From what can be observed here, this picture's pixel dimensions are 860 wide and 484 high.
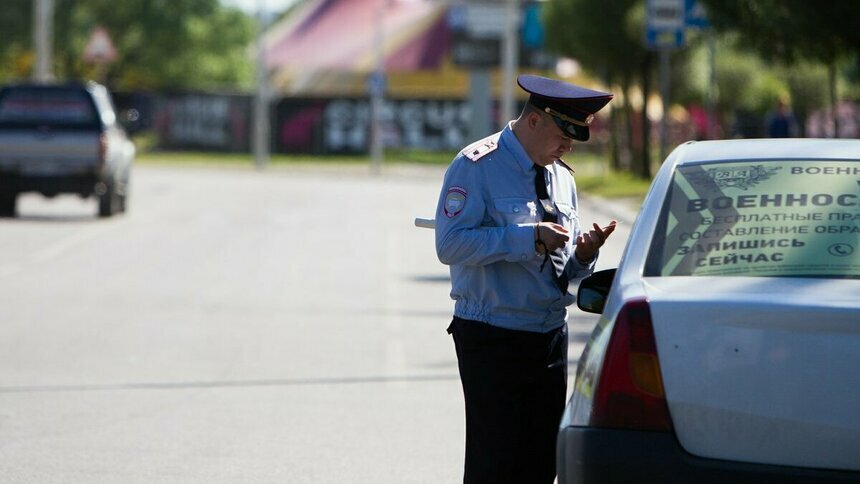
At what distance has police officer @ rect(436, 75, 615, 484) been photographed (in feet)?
17.6

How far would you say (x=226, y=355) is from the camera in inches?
447

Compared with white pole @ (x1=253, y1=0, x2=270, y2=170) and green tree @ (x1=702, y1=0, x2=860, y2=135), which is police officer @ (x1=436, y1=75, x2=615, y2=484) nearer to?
green tree @ (x1=702, y1=0, x2=860, y2=135)

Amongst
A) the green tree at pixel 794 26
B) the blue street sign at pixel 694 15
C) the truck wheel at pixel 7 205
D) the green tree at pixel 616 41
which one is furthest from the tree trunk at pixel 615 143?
the truck wheel at pixel 7 205

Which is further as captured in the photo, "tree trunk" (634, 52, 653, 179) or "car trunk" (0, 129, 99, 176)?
"tree trunk" (634, 52, 653, 179)

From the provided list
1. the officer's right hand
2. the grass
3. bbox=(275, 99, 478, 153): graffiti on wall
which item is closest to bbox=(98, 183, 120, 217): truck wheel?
the grass

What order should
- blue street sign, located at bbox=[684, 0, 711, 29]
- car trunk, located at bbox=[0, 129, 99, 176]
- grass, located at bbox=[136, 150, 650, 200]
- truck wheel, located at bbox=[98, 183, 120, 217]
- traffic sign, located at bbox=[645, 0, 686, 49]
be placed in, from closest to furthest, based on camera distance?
car trunk, located at bbox=[0, 129, 99, 176] → traffic sign, located at bbox=[645, 0, 686, 49] → blue street sign, located at bbox=[684, 0, 711, 29] → truck wheel, located at bbox=[98, 183, 120, 217] → grass, located at bbox=[136, 150, 650, 200]

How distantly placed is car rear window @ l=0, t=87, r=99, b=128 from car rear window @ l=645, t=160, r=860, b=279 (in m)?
20.4

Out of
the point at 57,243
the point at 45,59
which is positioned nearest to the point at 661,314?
the point at 57,243

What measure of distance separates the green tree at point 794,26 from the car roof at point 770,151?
575 inches

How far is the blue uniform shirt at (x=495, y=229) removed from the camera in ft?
17.6

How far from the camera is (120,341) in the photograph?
11953 millimetres

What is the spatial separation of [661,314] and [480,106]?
165 ft

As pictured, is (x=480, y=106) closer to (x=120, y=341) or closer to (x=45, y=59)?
(x=45, y=59)

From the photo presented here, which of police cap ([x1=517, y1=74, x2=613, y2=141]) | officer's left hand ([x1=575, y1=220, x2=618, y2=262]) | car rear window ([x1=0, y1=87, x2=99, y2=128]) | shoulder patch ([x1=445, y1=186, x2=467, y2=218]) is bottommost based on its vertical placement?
car rear window ([x1=0, y1=87, x2=99, y2=128])
